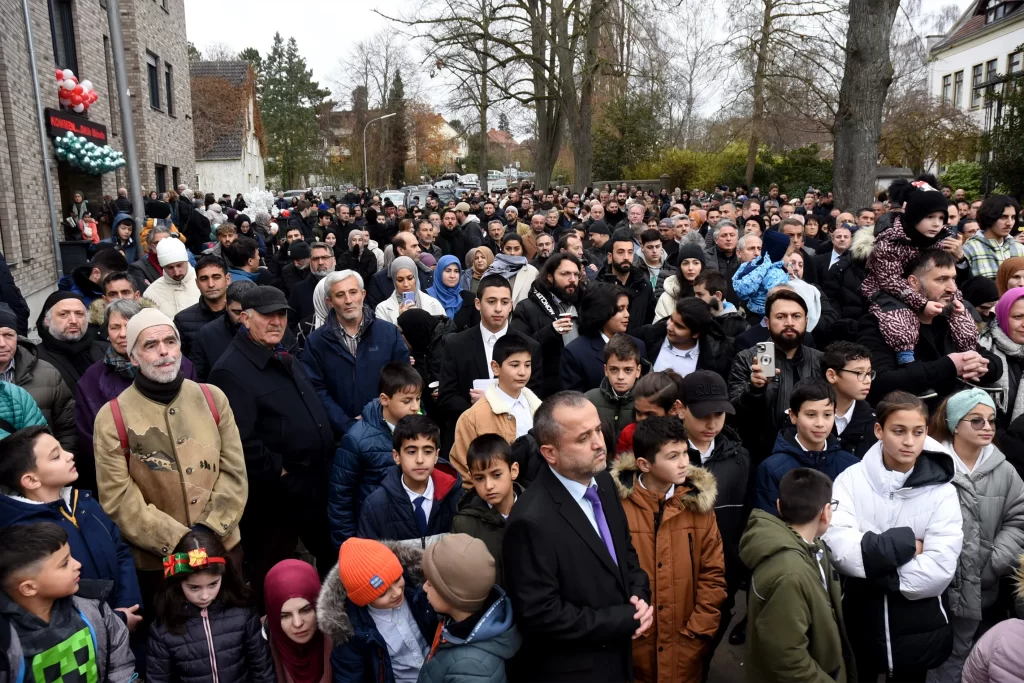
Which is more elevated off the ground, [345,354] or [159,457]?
[345,354]

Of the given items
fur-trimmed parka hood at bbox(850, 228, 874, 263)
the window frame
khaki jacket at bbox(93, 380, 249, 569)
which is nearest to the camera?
khaki jacket at bbox(93, 380, 249, 569)

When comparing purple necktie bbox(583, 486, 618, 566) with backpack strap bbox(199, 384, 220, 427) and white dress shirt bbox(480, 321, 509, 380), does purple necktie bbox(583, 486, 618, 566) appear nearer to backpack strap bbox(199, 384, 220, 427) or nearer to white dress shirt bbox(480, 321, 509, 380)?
backpack strap bbox(199, 384, 220, 427)

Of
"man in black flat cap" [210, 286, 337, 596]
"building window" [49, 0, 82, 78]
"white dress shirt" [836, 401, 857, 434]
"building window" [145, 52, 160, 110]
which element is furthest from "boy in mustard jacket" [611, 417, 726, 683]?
"building window" [145, 52, 160, 110]

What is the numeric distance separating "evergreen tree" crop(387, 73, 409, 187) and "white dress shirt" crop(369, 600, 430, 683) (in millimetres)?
61178

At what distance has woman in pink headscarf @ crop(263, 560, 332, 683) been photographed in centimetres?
347

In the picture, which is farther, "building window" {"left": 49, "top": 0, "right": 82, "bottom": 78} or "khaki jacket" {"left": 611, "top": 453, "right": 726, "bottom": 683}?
"building window" {"left": 49, "top": 0, "right": 82, "bottom": 78}

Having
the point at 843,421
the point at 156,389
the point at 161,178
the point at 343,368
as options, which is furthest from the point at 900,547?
the point at 161,178

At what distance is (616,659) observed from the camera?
2.92 metres

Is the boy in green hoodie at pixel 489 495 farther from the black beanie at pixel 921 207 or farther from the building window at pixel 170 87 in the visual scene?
the building window at pixel 170 87

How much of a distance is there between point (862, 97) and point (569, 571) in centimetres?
1249

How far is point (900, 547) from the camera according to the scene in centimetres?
329

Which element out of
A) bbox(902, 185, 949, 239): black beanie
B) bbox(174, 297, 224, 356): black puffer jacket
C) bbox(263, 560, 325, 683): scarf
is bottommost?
bbox(263, 560, 325, 683): scarf

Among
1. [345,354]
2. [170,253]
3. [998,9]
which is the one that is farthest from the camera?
[998,9]

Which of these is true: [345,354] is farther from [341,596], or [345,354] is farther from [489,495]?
[341,596]
